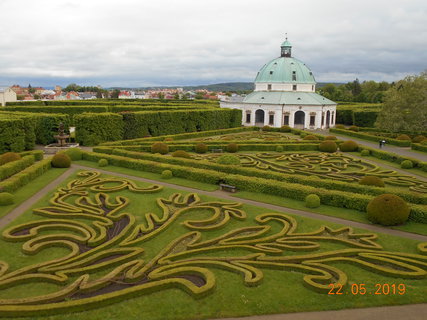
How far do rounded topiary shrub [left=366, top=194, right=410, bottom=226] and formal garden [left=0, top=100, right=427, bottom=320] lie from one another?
6cm

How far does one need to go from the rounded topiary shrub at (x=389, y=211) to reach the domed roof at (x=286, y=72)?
2264 inches

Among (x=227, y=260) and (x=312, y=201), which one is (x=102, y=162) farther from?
(x=227, y=260)

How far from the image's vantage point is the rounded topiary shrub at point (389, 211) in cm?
1653

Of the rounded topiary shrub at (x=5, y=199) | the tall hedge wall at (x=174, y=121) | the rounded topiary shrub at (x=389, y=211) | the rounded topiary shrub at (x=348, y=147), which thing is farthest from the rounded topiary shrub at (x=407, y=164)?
the rounded topiary shrub at (x=5, y=199)

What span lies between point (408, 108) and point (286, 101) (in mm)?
22317

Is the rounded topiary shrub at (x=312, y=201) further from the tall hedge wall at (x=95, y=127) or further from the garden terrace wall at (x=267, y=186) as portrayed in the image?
the tall hedge wall at (x=95, y=127)

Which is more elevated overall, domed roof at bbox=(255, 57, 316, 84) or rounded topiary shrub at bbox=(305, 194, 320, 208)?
domed roof at bbox=(255, 57, 316, 84)

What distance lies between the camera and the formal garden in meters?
10.9

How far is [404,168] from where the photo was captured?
30.9 meters

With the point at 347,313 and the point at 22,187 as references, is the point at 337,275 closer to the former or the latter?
the point at 347,313

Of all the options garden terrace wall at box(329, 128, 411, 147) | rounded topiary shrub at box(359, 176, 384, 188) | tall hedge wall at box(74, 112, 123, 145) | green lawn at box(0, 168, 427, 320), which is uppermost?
tall hedge wall at box(74, 112, 123, 145)

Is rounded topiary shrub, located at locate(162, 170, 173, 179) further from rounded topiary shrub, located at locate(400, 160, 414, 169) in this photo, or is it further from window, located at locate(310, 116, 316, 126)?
window, located at locate(310, 116, 316, 126)

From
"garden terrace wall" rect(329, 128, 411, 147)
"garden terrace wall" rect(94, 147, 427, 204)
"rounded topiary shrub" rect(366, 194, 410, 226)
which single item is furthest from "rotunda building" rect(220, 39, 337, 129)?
"rounded topiary shrub" rect(366, 194, 410, 226)

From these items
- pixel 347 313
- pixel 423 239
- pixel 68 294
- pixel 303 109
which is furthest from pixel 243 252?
pixel 303 109
